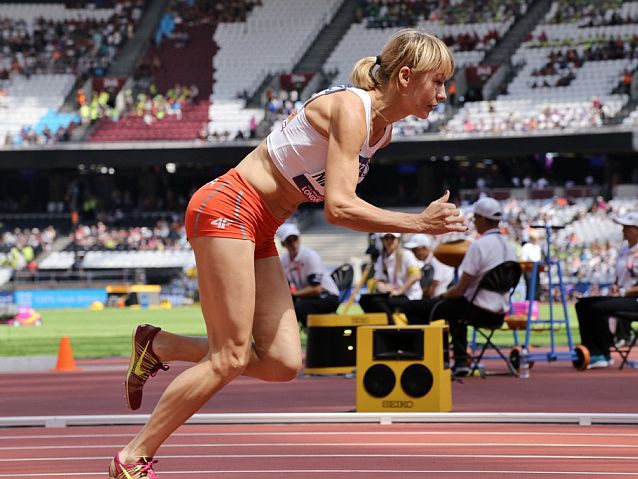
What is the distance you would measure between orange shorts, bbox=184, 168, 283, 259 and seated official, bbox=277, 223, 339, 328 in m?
8.18

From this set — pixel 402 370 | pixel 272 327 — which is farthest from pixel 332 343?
pixel 272 327

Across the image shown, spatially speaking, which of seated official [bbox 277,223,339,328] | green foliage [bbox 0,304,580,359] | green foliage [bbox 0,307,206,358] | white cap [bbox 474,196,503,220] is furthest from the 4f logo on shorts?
green foliage [bbox 0,307,206,358]

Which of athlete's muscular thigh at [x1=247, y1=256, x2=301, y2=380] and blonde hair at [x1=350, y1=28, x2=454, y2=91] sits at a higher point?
blonde hair at [x1=350, y1=28, x2=454, y2=91]

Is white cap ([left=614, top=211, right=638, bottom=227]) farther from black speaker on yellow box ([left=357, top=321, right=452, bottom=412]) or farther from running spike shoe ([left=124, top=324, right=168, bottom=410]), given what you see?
running spike shoe ([left=124, top=324, right=168, bottom=410])

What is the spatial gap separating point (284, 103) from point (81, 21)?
12.0 metres

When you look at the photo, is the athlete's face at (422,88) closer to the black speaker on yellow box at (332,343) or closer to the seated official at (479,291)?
the black speaker on yellow box at (332,343)

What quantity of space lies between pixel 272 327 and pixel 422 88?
3.84 ft

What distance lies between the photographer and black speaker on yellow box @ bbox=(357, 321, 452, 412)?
9000 millimetres

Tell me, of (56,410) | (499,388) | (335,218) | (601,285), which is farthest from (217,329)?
(601,285)

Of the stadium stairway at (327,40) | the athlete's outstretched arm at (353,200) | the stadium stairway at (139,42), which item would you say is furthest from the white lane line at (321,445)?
the stadium stairway at (139,42)

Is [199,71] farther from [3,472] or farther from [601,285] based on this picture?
[3,472]

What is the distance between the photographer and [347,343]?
12.0m

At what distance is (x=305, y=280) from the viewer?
13758 millimetres

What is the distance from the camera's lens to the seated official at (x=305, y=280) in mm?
13641
